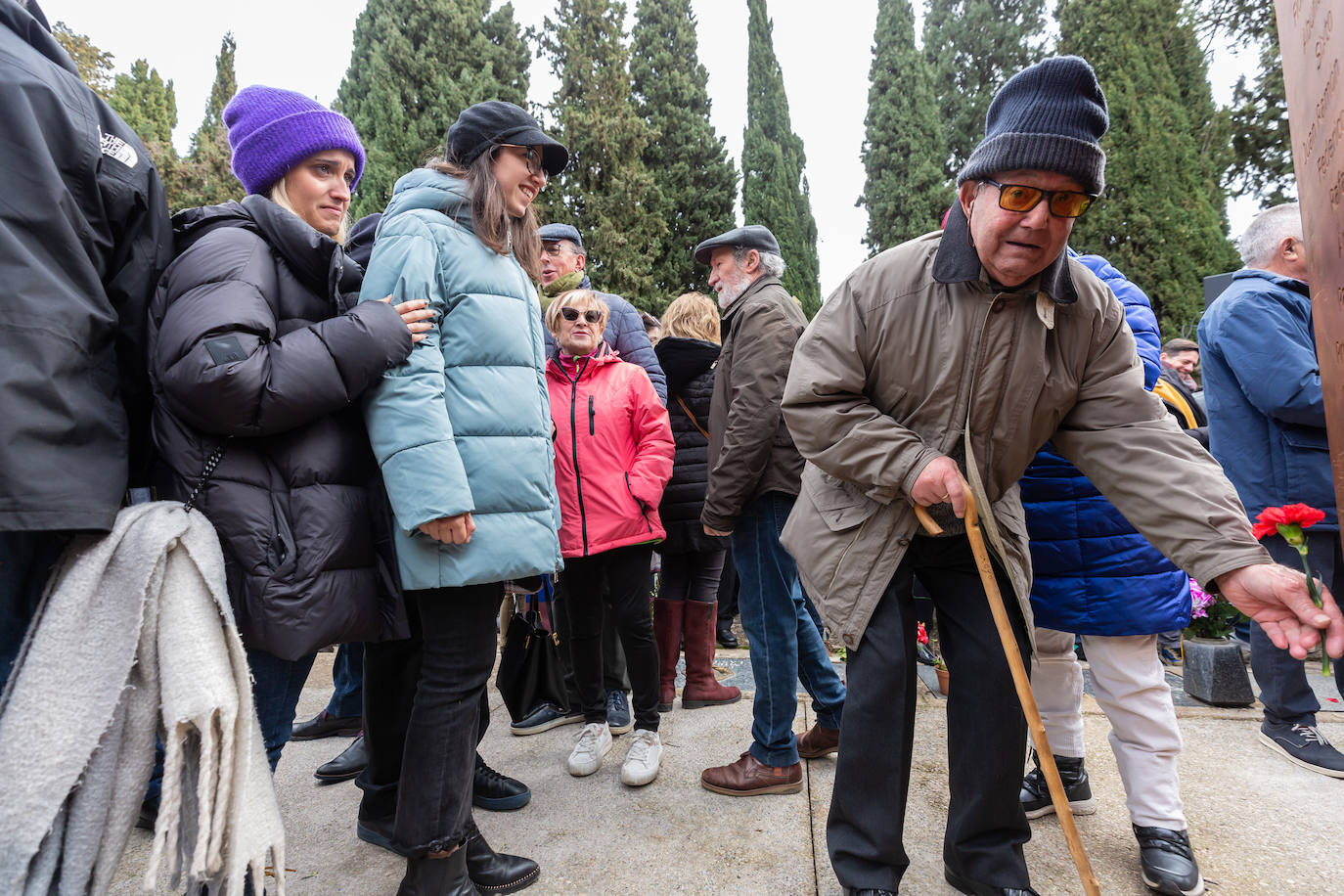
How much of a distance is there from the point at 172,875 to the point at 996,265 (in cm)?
216

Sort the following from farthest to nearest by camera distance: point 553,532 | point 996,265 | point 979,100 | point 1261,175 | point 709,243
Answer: point 979,100 < point 1261,175 < point 709,243 < point 553,532 < point 996,265

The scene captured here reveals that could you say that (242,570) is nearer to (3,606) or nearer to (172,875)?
(3,606)

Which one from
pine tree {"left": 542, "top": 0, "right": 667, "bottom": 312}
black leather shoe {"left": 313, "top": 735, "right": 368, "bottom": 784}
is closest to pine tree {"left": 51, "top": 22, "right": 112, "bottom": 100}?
pine tree {"left": 542, "top": 0, "right": 667, "bottom": 312}

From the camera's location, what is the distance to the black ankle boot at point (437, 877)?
1.93m

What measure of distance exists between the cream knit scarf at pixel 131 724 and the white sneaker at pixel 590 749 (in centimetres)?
159

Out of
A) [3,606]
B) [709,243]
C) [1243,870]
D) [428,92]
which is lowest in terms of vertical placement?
[1243,870]

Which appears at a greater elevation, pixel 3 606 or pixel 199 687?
pixel 3 606

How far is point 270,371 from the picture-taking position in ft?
5.23

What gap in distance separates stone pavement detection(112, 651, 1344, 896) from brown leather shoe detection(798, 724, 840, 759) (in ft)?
0.20

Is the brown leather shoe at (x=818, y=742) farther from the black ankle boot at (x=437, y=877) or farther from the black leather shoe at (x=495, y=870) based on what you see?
the black ankle boot at (x=437, y=877)

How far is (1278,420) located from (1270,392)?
17 centimetres

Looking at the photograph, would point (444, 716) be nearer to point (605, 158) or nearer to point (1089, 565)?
point (1089, 565)

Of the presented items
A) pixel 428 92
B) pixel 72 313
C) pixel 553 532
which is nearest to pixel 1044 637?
pixel 553 532

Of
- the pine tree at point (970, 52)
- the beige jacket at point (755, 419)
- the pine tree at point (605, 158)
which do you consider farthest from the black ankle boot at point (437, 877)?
the pine tree at point (970, 52)
